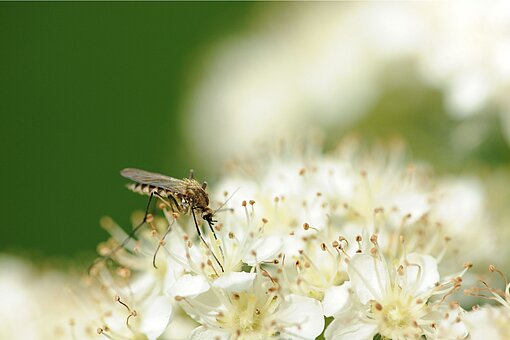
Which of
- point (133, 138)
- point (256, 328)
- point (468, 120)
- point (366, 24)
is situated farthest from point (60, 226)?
point (256, 328)

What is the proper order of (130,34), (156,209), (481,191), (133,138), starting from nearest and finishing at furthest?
1. (156,209)
2. (481,191)
3. (133,138)
4. (130,34)

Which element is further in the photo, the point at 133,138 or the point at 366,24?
the point at 133,138

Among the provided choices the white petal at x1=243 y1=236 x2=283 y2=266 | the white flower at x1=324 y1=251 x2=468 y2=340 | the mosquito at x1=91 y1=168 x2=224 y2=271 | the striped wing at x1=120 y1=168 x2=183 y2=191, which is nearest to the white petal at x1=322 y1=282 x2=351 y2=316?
the white flower at x1=324 y1=251 x2=468 y2=340

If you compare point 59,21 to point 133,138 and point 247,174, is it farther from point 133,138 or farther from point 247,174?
point 247,174

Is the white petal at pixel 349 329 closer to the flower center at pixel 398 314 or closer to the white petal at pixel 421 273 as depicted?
the flower center at pixel 398 314

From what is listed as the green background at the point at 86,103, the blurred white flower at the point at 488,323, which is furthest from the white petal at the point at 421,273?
the green background at the point at 86,103

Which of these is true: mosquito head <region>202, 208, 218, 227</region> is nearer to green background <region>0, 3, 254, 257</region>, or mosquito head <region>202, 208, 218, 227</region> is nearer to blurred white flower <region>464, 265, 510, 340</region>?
blurred white flower <region>464, 265, 510, 340</region>
